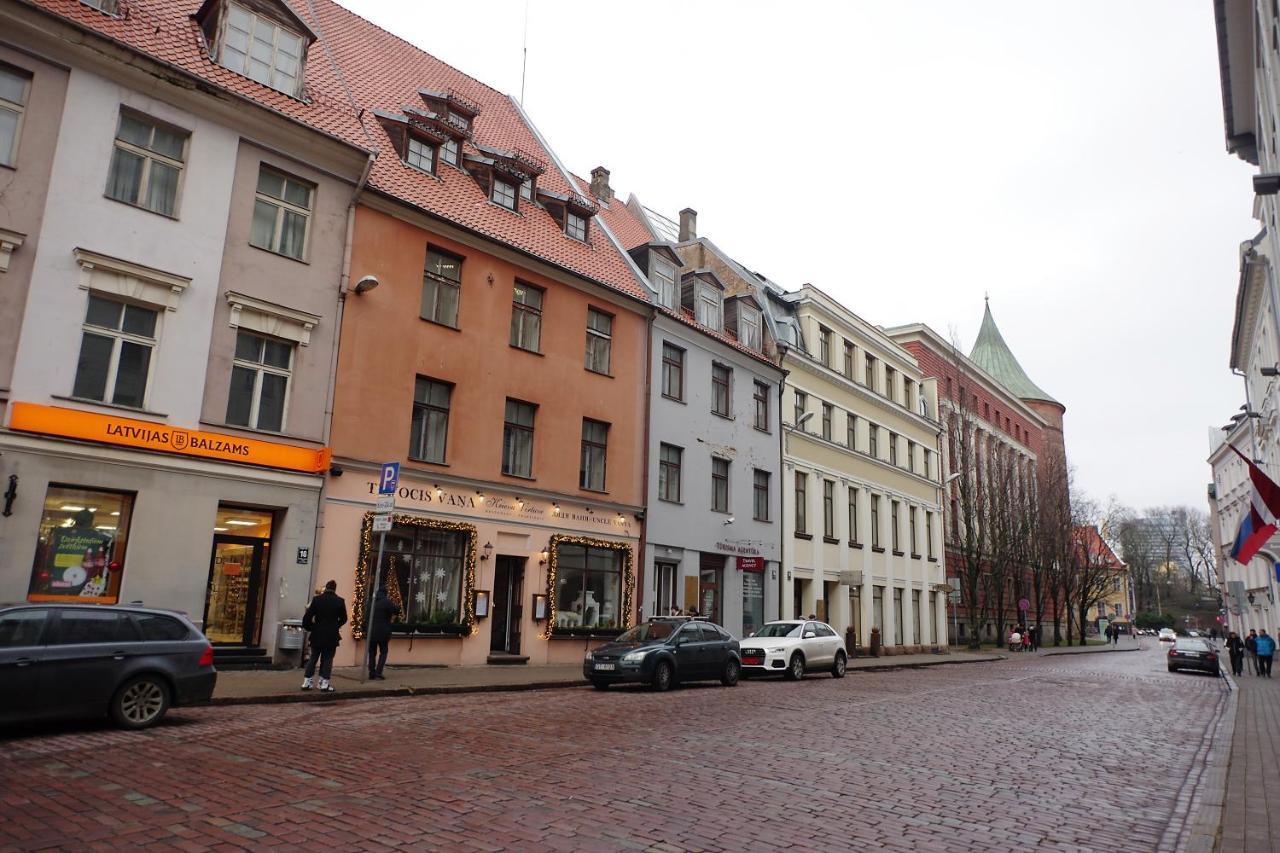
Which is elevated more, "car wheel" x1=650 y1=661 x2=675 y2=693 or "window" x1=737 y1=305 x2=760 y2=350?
"window" x1=737 y1=305 x2=760 y2=350

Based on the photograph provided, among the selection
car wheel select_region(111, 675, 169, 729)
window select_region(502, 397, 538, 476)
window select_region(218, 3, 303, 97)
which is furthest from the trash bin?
window select_region(218, 3, 303, 97)

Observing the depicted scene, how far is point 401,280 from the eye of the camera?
20578 millimetres

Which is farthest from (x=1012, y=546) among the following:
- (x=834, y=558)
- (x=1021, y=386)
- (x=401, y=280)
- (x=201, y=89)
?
(x=201, y=89)

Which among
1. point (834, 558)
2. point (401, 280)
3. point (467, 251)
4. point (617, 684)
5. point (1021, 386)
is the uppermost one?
point (1021, 386)

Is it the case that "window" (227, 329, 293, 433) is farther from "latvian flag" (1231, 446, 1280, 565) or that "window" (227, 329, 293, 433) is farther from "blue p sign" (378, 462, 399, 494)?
"latvian flag" (1231, 446, 1280, 565)

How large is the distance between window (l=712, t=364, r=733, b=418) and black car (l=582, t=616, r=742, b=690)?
467 inches

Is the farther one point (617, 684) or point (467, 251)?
point (467, 251)

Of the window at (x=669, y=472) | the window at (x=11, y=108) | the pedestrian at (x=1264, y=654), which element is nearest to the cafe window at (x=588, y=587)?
the window at (x=669, y=472)

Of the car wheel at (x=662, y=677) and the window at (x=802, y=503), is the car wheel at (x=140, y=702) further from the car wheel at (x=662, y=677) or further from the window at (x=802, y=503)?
the window at (x=802, y=503)

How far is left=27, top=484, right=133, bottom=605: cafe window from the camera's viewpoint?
1459cm

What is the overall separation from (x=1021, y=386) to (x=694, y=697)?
7051 centimetres

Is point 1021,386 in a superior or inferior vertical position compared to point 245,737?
superior

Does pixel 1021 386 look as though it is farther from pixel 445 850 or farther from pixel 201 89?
pixel 445 850

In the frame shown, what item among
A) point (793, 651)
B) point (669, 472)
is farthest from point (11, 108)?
point (793, 651)
